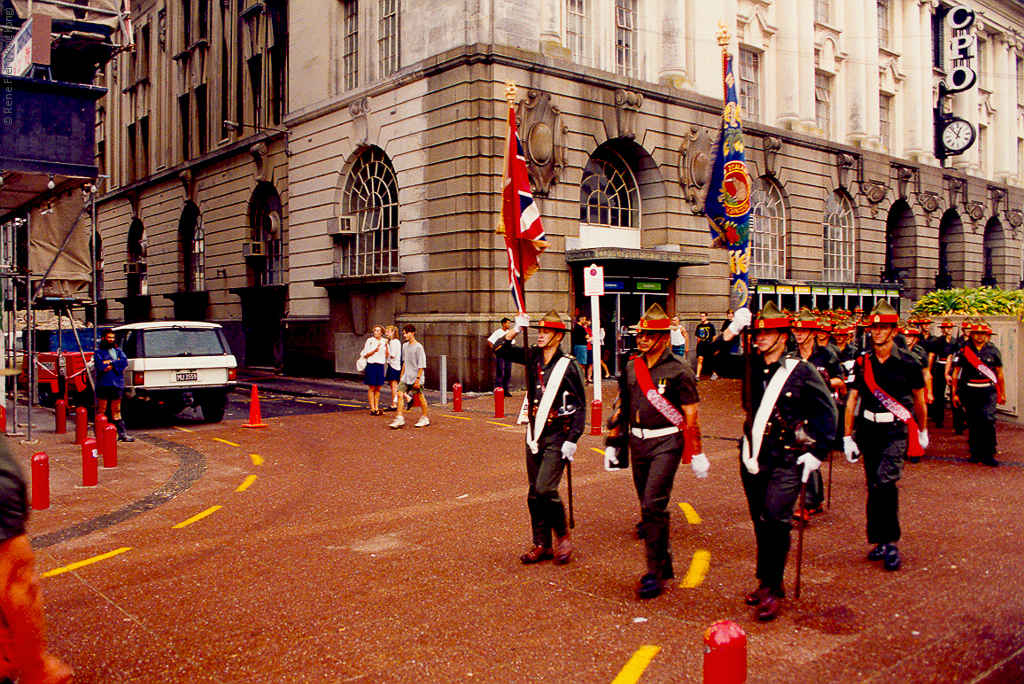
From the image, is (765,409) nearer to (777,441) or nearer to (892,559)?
(777,441)

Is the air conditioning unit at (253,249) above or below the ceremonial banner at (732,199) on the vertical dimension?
above

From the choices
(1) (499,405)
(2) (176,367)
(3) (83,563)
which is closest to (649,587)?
(3) (83,563)

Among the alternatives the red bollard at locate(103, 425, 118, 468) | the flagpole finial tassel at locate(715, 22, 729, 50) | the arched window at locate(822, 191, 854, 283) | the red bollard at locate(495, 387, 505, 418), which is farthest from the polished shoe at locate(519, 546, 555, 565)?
the arched window at locate(822, 191, 854, 283)

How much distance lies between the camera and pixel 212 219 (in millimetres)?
33312

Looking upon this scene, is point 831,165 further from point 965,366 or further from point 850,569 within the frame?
point 850,569

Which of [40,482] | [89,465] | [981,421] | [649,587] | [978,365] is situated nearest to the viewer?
[649,587]

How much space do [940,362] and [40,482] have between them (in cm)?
1369

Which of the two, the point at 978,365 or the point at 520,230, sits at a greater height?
the point at 520,230

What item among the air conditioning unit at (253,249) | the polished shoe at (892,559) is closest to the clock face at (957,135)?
the air conditioning unit at (253,249)

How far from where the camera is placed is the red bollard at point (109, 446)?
1069cm

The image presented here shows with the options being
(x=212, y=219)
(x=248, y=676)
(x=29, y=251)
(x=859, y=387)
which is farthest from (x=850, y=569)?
(x=212, y=219)

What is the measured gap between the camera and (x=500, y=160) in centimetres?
2105

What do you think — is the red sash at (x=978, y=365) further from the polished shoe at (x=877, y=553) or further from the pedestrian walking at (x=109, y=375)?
the pedestrian walking at (x=109, y=375)

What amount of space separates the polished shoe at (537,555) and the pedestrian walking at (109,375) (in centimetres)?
851
